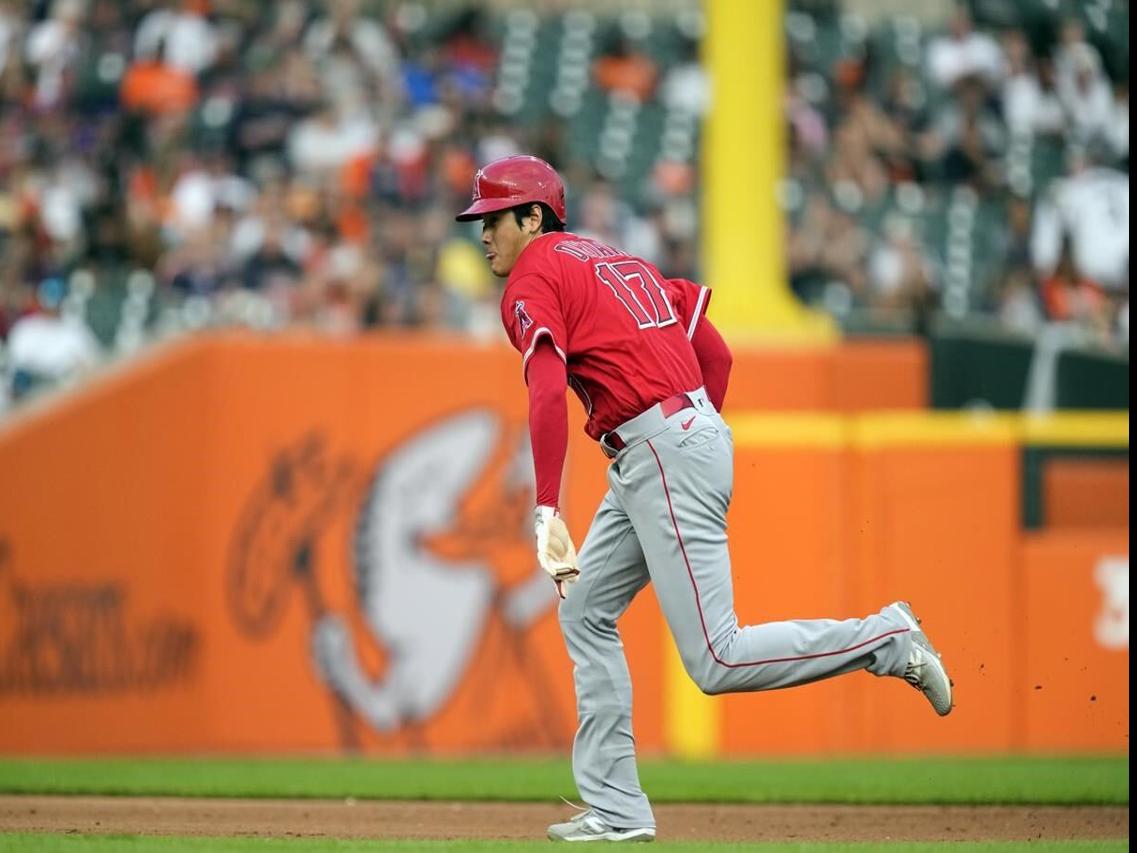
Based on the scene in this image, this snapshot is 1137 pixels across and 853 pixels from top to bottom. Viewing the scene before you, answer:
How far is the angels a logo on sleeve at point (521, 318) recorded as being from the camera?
17.7ft

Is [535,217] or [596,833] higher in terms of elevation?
[535,217]

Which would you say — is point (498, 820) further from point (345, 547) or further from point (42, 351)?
point (42, 351)

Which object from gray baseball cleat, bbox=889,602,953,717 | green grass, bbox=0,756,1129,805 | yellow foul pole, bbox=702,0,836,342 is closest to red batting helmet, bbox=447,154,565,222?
gray baseball cleat, bbox=889,602,953,717

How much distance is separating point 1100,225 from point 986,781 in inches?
270

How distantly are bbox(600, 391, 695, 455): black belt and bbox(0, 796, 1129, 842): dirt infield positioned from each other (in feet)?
4.47

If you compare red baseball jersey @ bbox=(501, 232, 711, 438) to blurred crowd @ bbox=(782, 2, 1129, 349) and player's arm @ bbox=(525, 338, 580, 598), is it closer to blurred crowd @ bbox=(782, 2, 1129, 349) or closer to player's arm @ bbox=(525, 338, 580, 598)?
player's arm @ bbox=(525, 338, 580, 598)

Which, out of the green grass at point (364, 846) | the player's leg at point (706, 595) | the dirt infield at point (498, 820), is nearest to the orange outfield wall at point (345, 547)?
the dirt infield at point (498, 820)

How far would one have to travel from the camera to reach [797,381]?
1038 cm

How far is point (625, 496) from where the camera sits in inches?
222

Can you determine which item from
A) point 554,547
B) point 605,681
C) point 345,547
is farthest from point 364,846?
point 345,547

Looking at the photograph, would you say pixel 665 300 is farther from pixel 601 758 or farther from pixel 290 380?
pixel 290 380

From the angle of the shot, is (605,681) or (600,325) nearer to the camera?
(600,325)

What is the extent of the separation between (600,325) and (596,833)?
146 centimetres

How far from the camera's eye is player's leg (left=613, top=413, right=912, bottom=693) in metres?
5.51
